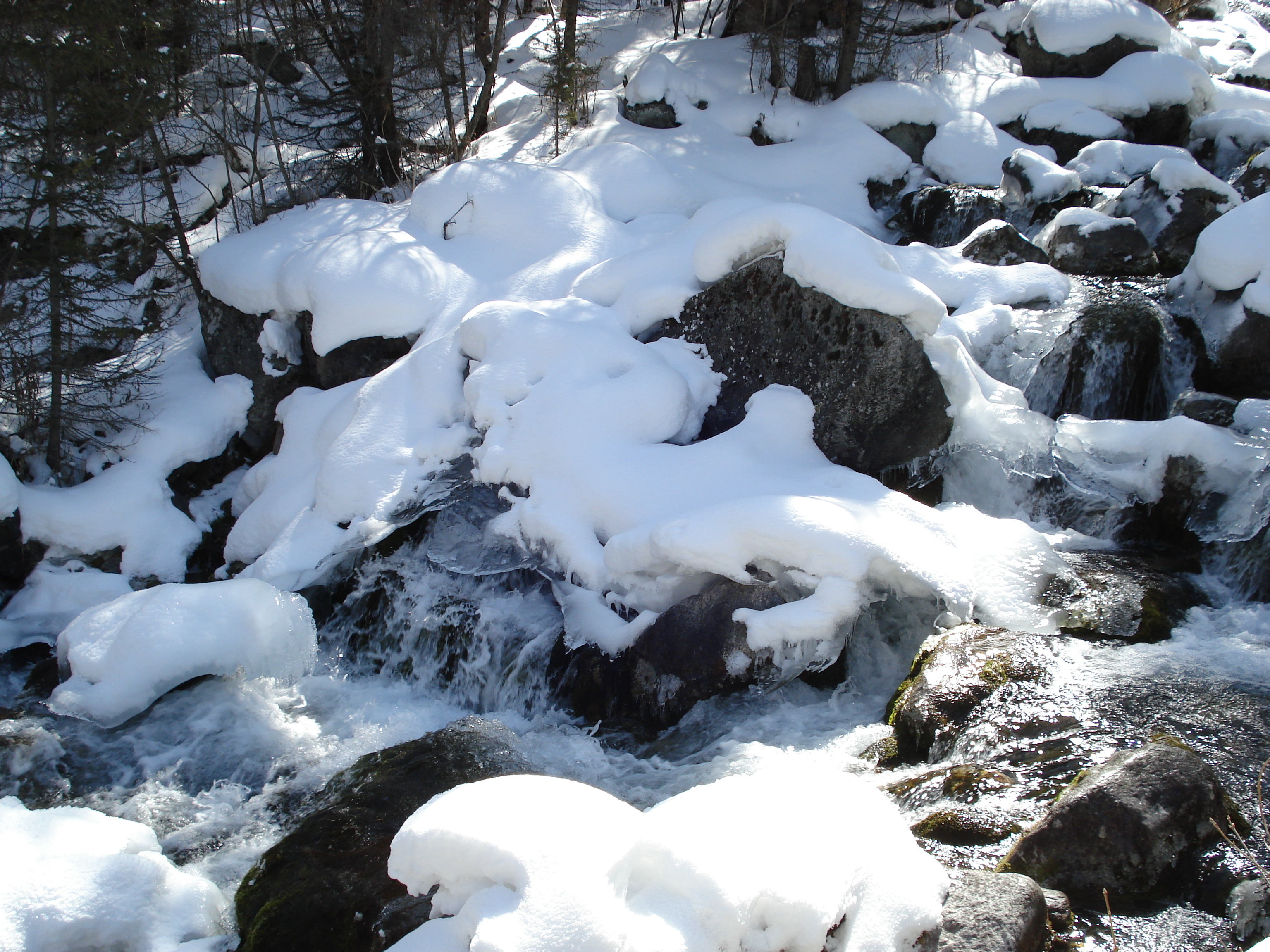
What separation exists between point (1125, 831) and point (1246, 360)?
495 centimetres

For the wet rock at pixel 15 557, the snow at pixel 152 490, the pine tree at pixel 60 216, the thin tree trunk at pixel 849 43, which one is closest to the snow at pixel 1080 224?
the thin tree trunk at pixel 849 43

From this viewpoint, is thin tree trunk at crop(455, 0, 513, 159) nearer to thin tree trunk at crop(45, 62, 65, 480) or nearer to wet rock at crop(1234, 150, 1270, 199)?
thin tree trunk at crop(45, 62, 65, 480)

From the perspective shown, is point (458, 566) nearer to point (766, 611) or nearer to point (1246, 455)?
point (766, 611)

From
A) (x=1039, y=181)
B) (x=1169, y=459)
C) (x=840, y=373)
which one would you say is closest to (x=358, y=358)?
(x=840, y=373)

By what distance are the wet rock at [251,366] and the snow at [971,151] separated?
746 cm

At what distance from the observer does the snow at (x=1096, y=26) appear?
36.4ft

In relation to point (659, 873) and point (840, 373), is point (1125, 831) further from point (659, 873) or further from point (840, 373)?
point (840, 373)

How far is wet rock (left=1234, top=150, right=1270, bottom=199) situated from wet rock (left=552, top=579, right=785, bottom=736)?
7.58 m

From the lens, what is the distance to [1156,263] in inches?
303

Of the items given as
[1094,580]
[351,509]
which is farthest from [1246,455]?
[351,509]

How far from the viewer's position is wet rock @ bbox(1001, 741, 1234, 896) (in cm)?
278

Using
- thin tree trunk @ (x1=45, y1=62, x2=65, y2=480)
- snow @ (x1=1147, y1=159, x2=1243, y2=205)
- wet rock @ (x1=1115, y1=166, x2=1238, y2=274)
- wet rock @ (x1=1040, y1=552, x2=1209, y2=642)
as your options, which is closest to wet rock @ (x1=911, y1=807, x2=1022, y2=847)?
wet rock @ (x1=1040, y1=552, x2=1209, y2=642)

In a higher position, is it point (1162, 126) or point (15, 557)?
point (1162, 126)

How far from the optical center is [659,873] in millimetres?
2238
